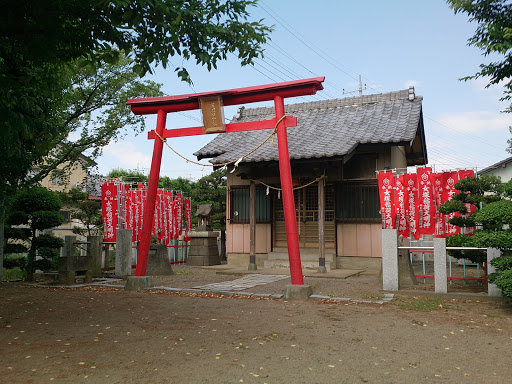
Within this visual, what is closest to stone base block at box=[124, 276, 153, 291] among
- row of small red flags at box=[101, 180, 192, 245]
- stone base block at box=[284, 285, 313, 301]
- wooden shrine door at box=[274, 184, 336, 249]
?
stone base block at box=[284, 285, 313, 301]

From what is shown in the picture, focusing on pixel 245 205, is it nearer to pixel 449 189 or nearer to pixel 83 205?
pixel 449 189

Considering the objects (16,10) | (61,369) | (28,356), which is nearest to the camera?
(61,369)

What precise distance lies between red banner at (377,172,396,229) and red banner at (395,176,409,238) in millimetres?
173

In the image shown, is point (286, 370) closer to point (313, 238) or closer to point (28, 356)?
point (28, 356)

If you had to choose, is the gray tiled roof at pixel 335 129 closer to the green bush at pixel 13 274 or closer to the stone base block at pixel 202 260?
the stone base block at pixel 202 260

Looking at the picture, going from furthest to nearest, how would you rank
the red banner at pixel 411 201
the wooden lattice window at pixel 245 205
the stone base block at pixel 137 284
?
the wooden lattice window at pixel 245 205, the red banner at pixel 411 201, the stone base block at pixel 137 284

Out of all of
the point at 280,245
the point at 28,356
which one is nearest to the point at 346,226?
the point at 280,245

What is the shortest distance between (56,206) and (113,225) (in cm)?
377

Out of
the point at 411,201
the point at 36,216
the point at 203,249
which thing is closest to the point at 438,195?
the point at 411,201

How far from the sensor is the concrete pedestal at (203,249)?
16891 mm

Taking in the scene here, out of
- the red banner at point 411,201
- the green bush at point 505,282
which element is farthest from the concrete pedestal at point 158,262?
the green bush at point 505,282

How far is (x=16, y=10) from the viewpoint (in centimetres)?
510

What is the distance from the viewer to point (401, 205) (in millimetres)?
11055

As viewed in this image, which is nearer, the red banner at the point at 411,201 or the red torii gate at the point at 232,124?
the red torii gate at the point at 232,124
